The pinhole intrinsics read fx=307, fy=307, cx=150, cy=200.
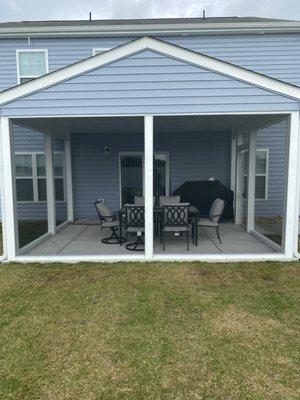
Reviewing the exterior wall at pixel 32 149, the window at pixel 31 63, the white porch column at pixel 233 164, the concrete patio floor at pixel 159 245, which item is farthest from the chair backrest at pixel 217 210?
the window at pixel 31 63

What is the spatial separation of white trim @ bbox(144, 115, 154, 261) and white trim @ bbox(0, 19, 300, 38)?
5.16 m

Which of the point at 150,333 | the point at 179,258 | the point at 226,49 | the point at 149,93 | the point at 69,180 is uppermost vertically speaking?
the point at 226,49

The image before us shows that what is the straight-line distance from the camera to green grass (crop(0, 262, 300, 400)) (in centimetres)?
248

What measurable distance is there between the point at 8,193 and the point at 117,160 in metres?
4.98

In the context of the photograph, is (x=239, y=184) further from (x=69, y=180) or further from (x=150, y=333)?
(x=150, y=333)

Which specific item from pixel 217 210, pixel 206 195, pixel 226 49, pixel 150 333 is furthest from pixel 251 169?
pixel 150 333

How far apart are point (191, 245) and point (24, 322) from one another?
3.82 metres

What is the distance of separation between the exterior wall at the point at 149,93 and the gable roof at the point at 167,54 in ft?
0.23

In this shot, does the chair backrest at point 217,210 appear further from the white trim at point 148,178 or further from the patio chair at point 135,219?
the white trim at point 148,178

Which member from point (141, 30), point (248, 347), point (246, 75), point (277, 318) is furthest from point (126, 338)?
point (141, 30)

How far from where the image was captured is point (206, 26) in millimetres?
8961

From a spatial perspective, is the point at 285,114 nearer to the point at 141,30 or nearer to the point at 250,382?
the point at 250,382

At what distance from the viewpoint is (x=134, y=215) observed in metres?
6.16

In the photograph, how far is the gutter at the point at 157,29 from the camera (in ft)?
29.2
